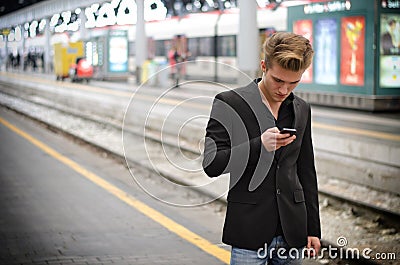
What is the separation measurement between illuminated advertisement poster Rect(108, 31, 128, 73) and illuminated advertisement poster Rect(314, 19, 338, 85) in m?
22.7

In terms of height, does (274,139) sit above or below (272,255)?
above

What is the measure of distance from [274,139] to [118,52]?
40.8 m

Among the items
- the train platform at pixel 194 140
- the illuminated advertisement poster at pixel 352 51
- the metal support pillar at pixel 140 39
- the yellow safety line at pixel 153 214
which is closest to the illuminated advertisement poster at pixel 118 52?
the metal support pillar at pixel 140 39

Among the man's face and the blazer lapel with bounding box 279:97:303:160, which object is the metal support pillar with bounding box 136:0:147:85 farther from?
the man's face

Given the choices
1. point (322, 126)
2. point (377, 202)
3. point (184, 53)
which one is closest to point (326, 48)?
point (322, 126)

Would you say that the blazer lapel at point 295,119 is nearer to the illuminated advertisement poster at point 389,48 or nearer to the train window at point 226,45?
the illuminated advertisement poster at point 389,48

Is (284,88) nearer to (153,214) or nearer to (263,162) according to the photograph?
(263,162)

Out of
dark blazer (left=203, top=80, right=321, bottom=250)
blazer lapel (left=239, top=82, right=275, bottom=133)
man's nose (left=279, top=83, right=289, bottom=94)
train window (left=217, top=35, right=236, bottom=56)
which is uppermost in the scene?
train window (left=217, top=35, right=236, bottom=56)

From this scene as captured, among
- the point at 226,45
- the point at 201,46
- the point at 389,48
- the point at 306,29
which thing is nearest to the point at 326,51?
the point at 306,29

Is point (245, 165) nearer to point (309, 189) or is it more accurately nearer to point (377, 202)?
point (309, 189)

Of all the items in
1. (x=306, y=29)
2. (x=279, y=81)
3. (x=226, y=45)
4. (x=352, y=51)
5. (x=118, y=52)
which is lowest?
(x=279, y=81)

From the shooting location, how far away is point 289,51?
2.98 metres

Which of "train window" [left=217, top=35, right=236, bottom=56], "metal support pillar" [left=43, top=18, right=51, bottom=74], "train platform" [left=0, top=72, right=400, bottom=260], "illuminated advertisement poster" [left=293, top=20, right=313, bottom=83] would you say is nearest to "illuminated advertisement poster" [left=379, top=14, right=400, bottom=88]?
"train platform" [left=0, top=72, right=400, bottom=260]

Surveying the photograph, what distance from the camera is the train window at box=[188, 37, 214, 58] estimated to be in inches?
1453
